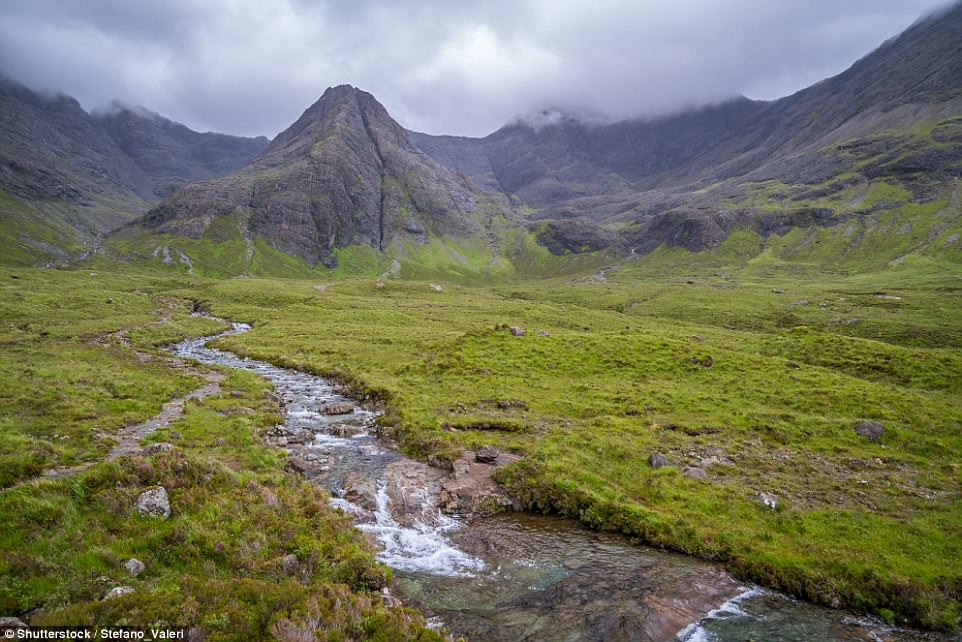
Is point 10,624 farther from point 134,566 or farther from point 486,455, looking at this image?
point 486,455

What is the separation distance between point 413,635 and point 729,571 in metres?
13.1

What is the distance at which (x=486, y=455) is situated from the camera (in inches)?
1018

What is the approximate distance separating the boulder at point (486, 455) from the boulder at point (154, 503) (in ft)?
50.2

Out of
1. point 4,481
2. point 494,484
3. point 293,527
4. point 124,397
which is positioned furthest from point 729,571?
point 124,397

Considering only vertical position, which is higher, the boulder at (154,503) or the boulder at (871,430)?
the boulder at (154,503)

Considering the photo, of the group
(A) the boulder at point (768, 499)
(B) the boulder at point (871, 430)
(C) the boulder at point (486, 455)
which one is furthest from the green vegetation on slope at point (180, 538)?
(B) the boulder at point (871, 430)

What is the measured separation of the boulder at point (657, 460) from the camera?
24897mm

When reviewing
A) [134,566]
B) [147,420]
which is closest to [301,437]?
[147,420]

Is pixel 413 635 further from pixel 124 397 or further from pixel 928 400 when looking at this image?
pixel 928 400

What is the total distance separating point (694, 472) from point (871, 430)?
14.2 metres

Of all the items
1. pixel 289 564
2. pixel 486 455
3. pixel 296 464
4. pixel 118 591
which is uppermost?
pixel 118 591

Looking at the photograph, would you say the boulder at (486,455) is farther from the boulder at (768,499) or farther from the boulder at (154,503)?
the boulder at (154,503)

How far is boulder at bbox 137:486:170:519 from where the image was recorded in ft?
46.7

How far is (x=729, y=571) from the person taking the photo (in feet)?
57.5
